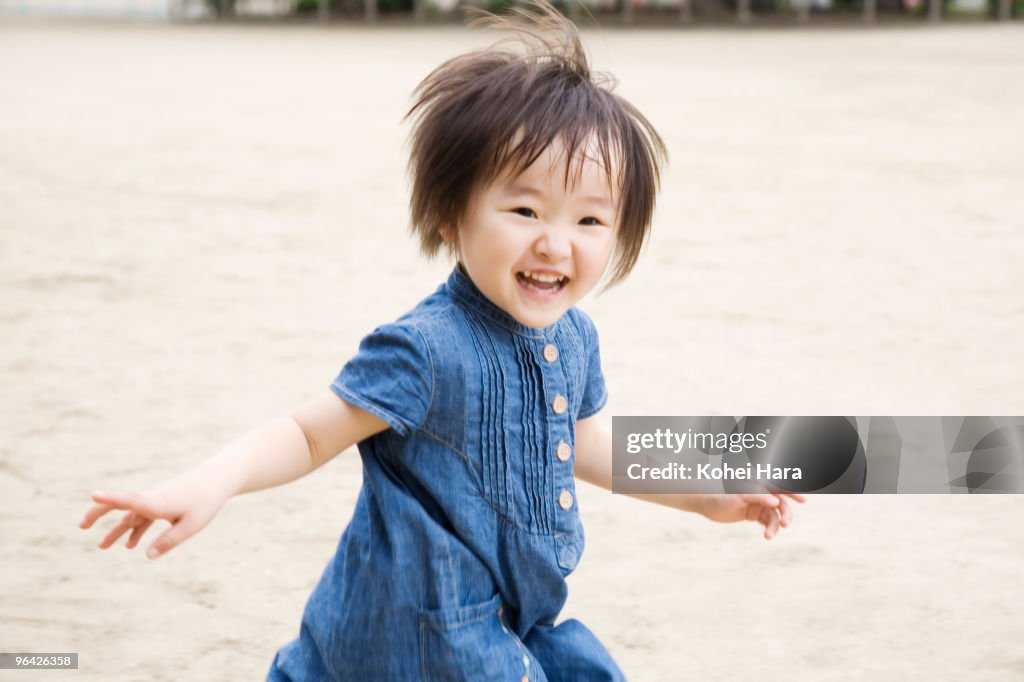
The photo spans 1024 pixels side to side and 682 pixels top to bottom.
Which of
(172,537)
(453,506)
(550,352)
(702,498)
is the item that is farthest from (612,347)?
(172,537)

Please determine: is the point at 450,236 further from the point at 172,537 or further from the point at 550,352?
the point at 172,537

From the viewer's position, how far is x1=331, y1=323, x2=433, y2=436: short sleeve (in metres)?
1.58

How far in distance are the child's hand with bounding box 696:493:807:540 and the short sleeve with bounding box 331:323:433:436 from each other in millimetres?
470

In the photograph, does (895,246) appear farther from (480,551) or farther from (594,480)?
(480,551)

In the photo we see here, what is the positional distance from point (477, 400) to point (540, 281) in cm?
15

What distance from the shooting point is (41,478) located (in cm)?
284

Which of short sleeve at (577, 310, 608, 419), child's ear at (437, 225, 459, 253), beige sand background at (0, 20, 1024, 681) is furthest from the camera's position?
beige sand background at (0, 20, 1024, 681)

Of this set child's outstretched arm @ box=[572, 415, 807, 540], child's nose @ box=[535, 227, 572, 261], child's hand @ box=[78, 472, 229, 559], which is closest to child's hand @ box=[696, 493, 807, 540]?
Answer: child's outstretched arm @ box=[572, 415, 807, 540]

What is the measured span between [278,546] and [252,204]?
391 cm

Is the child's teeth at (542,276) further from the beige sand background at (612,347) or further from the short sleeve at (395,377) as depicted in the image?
the beige sand background at (612,347)

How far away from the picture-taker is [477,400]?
1.62 m

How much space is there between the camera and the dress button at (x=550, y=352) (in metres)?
1.69

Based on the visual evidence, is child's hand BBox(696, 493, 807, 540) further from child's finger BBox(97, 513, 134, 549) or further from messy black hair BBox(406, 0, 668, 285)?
child's finger BBox(97, 513, 134, 549)

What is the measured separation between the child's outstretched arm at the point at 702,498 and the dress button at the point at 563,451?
18 centimetres
